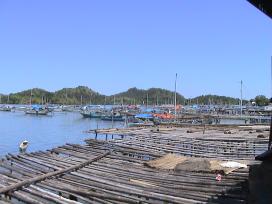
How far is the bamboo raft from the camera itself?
12.2 m

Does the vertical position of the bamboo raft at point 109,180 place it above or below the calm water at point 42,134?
above

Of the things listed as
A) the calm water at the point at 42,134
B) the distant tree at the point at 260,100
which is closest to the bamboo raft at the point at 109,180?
the calm water at the point at 42,134

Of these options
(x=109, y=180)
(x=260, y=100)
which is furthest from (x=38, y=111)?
(x=109, y=180)

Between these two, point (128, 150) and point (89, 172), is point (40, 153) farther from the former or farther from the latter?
point (89, 172)

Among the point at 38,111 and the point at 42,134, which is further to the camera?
the point at 38,111

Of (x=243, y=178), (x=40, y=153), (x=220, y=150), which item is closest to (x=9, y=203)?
(x=243, y=178)

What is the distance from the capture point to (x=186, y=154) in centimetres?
2178

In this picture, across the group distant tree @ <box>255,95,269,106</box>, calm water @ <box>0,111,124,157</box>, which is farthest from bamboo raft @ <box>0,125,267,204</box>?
distant tree @ <box>255,95,269,106</box>

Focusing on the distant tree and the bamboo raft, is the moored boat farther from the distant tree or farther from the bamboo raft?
the bamboo raft

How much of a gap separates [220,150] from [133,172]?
830 cm

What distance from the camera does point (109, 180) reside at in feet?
48.3

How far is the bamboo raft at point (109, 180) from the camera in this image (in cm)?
1216

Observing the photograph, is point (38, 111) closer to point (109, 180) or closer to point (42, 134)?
point (42, 134)

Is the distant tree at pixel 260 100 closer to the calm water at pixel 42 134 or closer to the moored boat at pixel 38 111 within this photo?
the calm water at pixel 42 134
